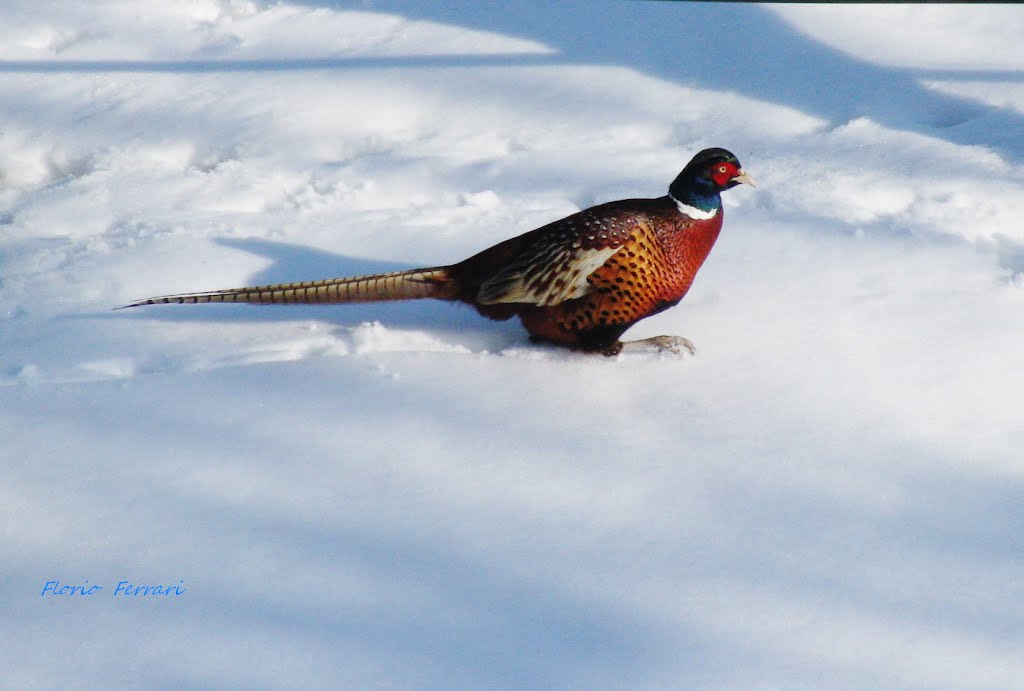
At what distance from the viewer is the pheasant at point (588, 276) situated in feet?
9.39

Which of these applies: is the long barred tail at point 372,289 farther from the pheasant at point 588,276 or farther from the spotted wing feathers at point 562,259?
the spotted wing feathers at point 562,259

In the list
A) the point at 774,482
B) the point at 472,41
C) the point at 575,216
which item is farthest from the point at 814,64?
the point at 774,482

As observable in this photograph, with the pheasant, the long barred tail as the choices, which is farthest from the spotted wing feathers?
the long barred tail

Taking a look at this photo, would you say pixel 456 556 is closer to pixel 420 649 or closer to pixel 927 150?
pixel 420 649

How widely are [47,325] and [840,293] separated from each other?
2397mm

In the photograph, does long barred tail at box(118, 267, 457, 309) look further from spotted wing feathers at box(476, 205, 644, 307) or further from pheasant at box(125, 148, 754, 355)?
spotted wing feathers at box(476, 205, 644, 307)

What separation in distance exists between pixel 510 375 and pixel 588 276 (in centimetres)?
34

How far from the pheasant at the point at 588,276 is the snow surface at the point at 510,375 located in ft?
0.41

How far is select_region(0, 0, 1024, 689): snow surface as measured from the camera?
2.03 metres

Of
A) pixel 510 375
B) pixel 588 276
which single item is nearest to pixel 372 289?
pixel 510 375

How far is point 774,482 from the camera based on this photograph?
245cm

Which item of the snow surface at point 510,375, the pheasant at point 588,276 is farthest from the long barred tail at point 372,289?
the snow surface at point 510,375

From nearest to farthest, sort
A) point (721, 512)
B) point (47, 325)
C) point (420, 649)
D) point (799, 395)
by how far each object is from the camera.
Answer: point (420, 649) → point (721, 512) → point (799, 395) → point (47, 325)

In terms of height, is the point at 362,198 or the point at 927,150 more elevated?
the point at 927,150
